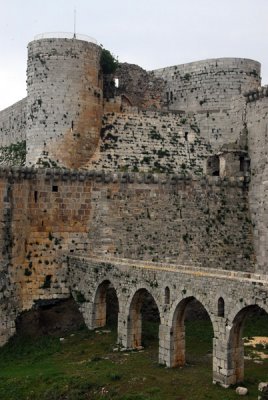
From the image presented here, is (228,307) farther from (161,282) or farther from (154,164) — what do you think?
(154,164)

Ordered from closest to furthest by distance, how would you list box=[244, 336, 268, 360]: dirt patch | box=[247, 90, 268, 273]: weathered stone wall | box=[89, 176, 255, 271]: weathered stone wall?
box=[244, 336, 268, 360]: dirt patch, box=[89, 176, 255, 271]: weathered stone wall, box=[247, 90, 268, 273]: weathered stone wall

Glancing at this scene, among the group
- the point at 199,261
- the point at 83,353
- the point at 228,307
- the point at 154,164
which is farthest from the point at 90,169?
the point at 228,307

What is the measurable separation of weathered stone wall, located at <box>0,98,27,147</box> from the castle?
20cm

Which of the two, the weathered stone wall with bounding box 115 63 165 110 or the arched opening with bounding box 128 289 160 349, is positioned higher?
the weathered stone wall with bounding box 115 63 165 110

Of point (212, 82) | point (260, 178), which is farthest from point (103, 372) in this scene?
point (212, 82)

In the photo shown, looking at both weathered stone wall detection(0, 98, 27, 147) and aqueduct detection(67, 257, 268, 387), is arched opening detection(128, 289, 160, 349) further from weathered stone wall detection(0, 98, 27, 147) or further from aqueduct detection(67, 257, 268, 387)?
weathered stone wall detection(0, 98, 27, 147)

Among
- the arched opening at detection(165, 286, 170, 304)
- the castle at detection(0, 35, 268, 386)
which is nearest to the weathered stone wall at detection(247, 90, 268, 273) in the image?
the castle at detection(0, 35, 268, 386)

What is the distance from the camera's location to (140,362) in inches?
856

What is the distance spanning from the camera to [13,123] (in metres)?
41.1

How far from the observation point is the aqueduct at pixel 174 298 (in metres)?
18.9

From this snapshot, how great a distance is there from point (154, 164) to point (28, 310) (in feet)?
38.3

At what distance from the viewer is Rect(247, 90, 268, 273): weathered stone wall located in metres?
32.1

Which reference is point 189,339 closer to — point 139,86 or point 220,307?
point 220,307

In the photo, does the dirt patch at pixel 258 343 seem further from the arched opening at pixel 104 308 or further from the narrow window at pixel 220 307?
the arched opening at pixel 104 308
